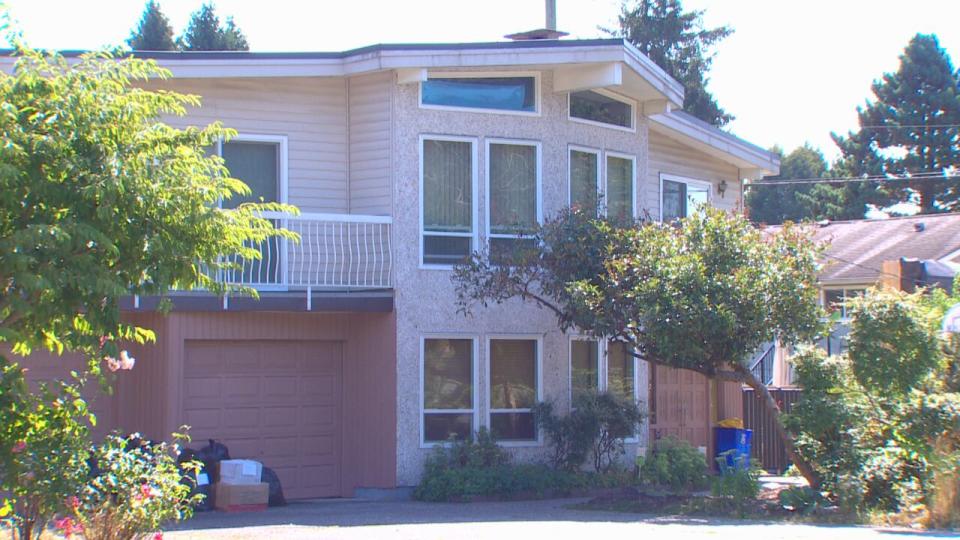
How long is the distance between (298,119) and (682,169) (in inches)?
301

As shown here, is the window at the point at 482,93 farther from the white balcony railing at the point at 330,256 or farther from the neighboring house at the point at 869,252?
the neighboring house at the point at 869,252

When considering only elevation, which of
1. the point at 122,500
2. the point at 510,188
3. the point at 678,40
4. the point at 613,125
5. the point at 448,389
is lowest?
the point at 122,500

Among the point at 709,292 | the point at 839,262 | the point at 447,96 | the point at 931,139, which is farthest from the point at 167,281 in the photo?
the point at 931,139

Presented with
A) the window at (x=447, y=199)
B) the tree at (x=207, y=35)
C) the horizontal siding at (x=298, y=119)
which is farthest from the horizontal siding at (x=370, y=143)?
the tree at (x=207, y=35)

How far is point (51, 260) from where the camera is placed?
301 inches

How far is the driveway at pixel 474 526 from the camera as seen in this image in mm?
11836

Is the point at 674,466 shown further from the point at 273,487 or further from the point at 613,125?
the point at 273,487

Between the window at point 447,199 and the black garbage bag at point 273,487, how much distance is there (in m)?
3.62

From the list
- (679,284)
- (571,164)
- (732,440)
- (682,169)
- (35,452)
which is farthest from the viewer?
(682,169)

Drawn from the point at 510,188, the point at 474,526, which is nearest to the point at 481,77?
the point at 510,188

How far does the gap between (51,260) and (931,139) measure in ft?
140

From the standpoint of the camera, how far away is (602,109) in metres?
18.1

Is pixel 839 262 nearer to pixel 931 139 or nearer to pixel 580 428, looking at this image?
pixel 931 139

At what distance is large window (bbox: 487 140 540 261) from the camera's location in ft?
54.7
